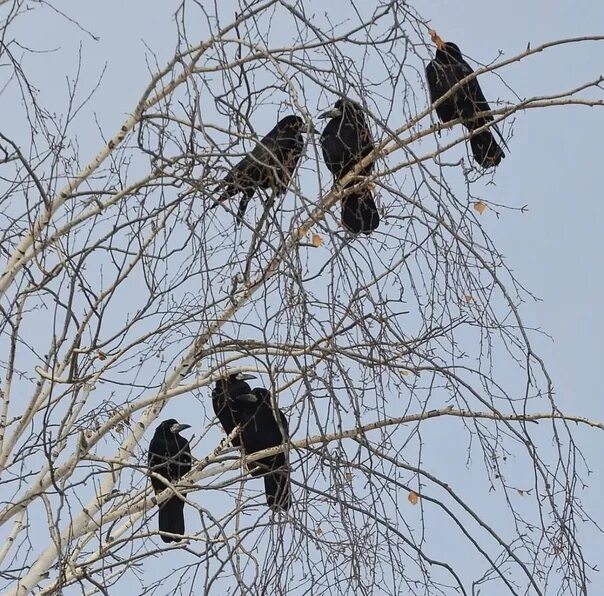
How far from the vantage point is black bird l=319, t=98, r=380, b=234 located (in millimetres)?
3959

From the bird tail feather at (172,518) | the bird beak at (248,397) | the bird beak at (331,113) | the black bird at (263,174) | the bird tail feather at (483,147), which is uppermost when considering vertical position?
the bird tail feather at (483,147)

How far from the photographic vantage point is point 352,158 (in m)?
4.70

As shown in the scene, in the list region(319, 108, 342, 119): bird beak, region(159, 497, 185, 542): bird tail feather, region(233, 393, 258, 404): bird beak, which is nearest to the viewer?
region(319, 108, 342, 119): bird beak

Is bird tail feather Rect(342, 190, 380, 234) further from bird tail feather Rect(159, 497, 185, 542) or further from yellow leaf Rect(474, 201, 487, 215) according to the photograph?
bird tail feather Rect(159, 497, 185, 542)

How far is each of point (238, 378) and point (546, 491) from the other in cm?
321

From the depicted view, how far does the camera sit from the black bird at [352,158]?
13.0 ft

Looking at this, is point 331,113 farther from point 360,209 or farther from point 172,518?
point 172,518

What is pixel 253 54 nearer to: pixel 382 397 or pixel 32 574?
pixel 382 397

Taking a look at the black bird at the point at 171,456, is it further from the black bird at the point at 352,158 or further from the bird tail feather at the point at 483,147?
the bird tail feather at the point at 483,147

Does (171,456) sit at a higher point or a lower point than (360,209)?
lower

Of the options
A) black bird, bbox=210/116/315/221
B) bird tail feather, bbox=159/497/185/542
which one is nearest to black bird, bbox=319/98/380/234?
black bird, bbox=210/116/315/221

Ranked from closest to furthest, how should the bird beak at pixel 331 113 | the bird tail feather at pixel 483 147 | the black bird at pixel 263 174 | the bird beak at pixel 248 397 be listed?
the black bird at pixel 263 174
the bird beak at pixel 331 113
the bird tail feather at pixel 483 147
the bird beak at pixel 248 397

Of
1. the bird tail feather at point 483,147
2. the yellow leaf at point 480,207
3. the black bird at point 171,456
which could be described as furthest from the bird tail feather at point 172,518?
the yellow leaf at point 480,207

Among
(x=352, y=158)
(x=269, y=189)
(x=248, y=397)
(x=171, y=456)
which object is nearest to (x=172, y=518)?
(x=171, y=456)
